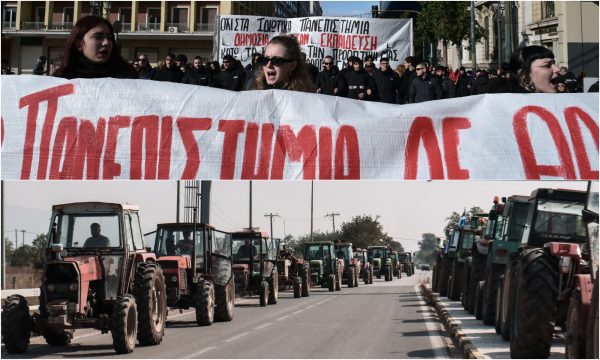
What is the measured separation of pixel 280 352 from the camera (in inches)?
633

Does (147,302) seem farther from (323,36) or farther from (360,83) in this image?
(323,36)

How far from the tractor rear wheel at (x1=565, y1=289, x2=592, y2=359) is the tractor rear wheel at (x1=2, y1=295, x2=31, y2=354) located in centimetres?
867

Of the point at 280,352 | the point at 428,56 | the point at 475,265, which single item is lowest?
the point at 280,352

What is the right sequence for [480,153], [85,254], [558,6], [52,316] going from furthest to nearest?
[558,6], [85,254], [52,316], [480,153]

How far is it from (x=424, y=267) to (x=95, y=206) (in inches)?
2286

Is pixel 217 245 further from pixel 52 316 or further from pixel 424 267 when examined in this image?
pixel 424 267

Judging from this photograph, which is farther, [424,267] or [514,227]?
[424,267]

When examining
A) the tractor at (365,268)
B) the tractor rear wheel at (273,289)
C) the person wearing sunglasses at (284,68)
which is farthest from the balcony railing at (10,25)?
the person wearing sunglasses at (284,68)

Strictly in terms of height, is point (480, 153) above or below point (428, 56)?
below

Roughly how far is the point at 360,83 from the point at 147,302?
16.1ft

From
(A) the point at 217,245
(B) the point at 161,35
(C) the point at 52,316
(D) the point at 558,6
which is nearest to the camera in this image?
(C) the point at 52,316

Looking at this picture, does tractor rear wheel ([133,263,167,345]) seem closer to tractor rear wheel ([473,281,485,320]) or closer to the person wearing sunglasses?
tractor rear wheel ([473,281,485,320])

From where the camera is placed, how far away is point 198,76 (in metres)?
18.0

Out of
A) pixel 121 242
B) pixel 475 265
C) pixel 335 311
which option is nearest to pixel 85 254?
pixel 121 242
